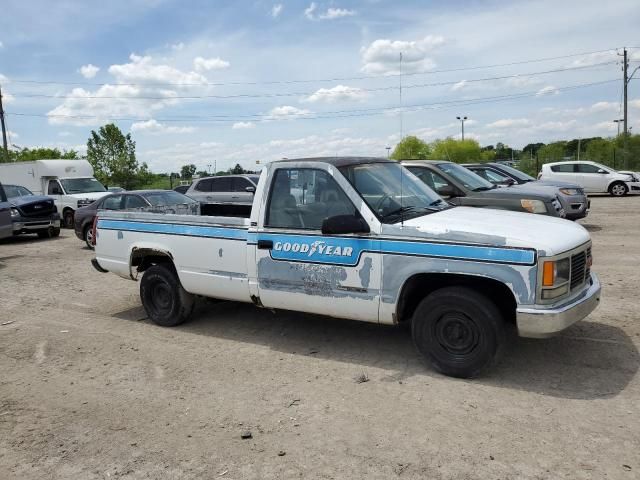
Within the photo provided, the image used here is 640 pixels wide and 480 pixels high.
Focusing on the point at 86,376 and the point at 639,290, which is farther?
the point at 639,290

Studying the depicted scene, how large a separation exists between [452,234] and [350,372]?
151 centimetres

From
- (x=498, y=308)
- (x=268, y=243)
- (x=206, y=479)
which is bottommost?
(x=206, y=479)

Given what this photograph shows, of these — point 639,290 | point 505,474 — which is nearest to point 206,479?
point 505,474

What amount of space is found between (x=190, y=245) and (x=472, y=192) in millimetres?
5594

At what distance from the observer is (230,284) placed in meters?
5.69

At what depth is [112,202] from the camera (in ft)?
45.0

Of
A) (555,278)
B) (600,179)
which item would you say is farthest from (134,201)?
(600,179)

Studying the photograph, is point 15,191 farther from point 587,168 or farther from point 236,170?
point 587,168

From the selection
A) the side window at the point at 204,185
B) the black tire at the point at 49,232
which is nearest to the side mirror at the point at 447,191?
the side window at the point at 204,185

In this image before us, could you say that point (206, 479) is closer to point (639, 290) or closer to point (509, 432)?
point (509, 432)

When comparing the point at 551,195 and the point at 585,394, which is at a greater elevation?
the point at 551,195

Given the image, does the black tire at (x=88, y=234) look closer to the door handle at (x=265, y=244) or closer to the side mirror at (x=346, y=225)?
the door handle at (x=265, y=244)

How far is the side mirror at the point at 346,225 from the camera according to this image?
469 centimetres

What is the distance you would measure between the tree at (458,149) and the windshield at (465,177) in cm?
6094
